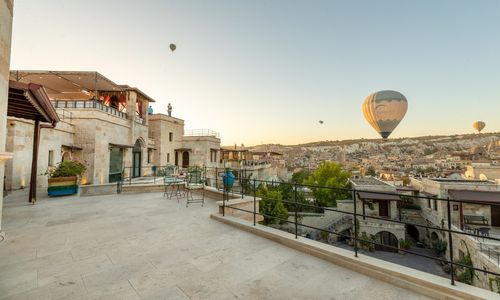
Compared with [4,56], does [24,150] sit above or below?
below

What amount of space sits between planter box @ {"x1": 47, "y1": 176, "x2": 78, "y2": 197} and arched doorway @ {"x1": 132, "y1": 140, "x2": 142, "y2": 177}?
1081 cm

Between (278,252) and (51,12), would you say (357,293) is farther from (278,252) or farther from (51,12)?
(51,12)

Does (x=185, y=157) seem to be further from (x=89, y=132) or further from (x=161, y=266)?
(x=161, y=266)

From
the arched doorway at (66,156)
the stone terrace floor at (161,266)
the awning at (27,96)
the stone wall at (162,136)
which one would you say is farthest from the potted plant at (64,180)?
the stone wall at (162,136)

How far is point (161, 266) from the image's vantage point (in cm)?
308

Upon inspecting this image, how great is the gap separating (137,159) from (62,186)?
11826 mm

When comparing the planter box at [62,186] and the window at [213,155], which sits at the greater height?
the window at [213,155]

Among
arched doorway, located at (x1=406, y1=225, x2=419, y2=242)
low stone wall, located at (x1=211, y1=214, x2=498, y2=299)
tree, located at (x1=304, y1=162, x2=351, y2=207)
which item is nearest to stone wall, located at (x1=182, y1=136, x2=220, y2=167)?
tree, located at (x1=304, y1=162, x2=351, y2=207)

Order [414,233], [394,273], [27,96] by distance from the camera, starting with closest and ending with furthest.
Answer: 1. [394,273]
2. [27,96]
3. [414,233]

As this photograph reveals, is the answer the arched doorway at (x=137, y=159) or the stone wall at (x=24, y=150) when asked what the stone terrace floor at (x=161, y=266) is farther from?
the arched doorway at (x=137, y=159)

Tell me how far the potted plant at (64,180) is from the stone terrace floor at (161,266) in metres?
4.60

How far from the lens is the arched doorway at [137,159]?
20.4 m

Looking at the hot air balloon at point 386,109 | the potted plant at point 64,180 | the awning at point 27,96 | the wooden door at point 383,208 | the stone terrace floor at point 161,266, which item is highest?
the hot air balloon at point 386,109

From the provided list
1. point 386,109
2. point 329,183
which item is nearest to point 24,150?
point 386,109
